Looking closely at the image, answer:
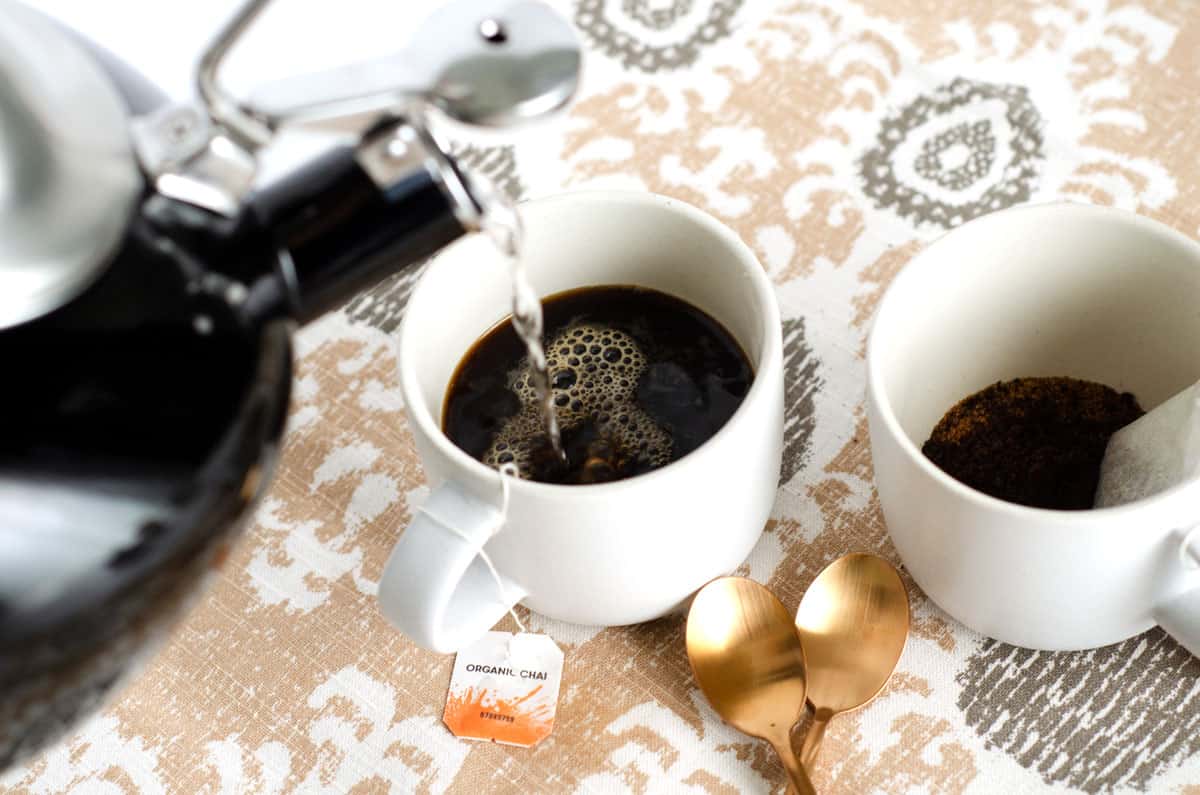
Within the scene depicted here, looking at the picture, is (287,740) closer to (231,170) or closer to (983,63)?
(231,170)

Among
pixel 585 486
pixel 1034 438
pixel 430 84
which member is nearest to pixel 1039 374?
pixel 1034 438

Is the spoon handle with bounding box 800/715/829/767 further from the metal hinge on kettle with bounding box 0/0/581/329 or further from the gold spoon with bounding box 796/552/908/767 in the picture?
the metal hinge on kettle with bounding box 0/0/581/329

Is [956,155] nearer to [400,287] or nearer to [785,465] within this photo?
[785,465]

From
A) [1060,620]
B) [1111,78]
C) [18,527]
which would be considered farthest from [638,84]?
[18,527]

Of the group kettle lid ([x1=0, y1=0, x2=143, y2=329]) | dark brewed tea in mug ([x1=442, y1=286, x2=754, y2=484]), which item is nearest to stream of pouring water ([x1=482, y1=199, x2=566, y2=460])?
dark brewed tea in mug ([x1=442, y1=286, x2=754, y2=484])

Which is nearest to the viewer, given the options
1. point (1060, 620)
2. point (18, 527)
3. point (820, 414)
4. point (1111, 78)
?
point (18, 527)

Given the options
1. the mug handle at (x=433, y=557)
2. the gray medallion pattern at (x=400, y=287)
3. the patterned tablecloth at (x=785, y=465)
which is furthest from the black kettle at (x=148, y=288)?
the gray medallion pattern at (x=400, y=287)
